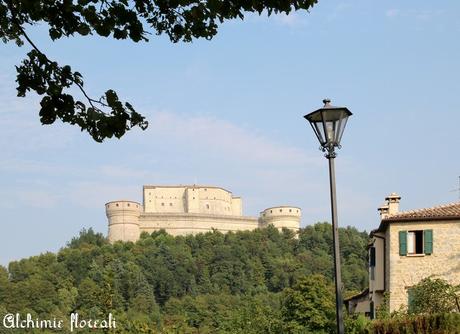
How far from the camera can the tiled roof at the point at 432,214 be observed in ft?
104

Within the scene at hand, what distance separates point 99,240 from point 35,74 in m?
154

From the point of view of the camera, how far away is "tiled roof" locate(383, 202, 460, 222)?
1247 inches

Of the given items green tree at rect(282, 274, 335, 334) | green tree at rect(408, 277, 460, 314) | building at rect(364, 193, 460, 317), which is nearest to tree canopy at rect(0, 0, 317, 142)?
green tree at rect(408, 277, 460, 314)

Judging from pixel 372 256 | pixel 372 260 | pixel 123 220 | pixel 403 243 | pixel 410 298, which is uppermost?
pixel 123 220

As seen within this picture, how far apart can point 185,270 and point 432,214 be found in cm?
10909

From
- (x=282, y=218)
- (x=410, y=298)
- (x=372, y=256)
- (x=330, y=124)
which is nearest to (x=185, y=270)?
(x=282, y=218)

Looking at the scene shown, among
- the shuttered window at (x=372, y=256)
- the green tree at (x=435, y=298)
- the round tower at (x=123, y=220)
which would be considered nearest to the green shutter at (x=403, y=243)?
the shuttered window at (x=372, y=256)

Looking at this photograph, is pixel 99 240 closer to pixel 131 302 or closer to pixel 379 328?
pixel 131 302

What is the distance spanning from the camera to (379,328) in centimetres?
1886

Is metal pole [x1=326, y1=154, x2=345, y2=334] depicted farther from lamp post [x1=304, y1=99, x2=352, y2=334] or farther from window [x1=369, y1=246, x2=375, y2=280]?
window [x1=369, y1=246, x2=375, y2=280]

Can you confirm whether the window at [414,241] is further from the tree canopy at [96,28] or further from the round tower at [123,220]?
the round tower at [123,220]

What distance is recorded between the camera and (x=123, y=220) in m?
154

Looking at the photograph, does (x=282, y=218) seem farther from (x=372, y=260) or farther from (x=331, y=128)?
(x=331, y=128)

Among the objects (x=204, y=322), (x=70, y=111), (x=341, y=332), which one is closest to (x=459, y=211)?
(x=341, y=332)
